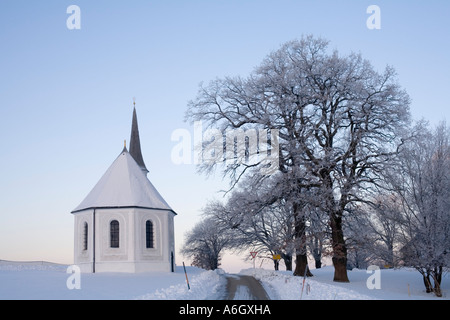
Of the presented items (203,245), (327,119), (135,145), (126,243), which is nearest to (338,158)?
(327,119)

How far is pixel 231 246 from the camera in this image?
177 ft

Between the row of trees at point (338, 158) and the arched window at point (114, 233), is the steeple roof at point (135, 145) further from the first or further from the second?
the row of trees at point (338, 158)

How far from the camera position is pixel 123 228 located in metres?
37.7

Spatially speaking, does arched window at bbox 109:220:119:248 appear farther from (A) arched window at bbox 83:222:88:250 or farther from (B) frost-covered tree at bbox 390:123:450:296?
(B) frost-covered tree at bbox 390:123:450:296

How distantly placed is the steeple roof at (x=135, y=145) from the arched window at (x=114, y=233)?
48.2ft

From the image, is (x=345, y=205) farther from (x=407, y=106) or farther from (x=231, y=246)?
(x=231, y=246)

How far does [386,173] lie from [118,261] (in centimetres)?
2219

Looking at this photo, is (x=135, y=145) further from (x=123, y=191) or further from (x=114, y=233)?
(x=114, y=233)

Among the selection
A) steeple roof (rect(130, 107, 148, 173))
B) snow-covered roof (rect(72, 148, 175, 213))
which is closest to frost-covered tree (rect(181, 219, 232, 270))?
steeple roof (rect(130, 107, 148, 173))

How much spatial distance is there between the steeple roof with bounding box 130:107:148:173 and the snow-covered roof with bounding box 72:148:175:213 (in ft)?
29.1

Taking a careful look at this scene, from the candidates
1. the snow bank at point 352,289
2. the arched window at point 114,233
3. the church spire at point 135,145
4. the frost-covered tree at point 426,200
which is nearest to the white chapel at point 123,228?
the arched window at point 114,233

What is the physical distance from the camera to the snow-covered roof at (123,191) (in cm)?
3866
